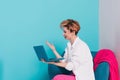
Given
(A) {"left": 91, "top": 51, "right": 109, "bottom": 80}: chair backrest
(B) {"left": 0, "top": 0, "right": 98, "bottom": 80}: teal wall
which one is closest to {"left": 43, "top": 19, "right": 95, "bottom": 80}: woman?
(A) {"left": 91, "top": 51, "right": 109, "bottom": 80}: chair backrest

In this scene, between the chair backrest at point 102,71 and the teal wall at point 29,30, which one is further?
the teal wall at point 29,30

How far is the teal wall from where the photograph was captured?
256 centimetres

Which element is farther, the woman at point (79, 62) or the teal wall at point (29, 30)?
the teal wall at point (29, 30)

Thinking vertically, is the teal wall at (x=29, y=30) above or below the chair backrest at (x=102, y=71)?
above

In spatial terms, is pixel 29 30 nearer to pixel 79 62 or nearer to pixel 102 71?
pixel 79 62

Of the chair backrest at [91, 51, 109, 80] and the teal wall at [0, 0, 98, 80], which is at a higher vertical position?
the teal wall at [0, 0, 98, 80]

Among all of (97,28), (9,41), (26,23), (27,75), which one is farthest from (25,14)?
(97,28)

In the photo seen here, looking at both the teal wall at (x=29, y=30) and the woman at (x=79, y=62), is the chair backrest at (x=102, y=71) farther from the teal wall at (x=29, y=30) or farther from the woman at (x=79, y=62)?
the teal wall at (x=29, y=30)

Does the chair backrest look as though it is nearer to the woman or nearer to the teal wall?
the woman

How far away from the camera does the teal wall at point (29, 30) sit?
8.39 feet

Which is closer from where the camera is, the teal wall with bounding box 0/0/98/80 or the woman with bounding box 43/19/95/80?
the woman with bounding box 43/19/95/80

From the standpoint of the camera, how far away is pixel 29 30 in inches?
105

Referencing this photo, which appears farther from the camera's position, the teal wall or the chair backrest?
the teal wall

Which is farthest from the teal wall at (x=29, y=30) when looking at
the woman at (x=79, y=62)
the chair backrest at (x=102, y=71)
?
the chair backrest at (x=102, y=71)
